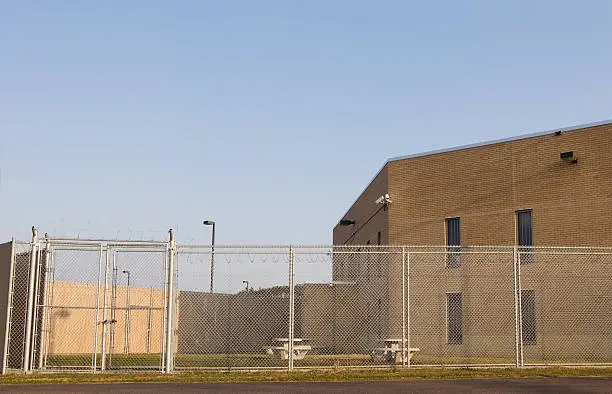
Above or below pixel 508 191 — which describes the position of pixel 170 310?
below

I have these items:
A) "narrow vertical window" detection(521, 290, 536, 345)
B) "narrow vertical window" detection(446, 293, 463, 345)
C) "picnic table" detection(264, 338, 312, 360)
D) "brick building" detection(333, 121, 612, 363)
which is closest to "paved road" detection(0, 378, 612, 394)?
"picnic table" detection(264, 338, 312, 360)

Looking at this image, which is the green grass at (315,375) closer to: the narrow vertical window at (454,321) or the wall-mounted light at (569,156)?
the narrow vertical window at (454,321)

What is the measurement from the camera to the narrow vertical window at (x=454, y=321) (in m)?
25.9

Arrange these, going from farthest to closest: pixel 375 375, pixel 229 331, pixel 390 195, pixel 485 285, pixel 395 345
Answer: pixel 390 195 < pixel 485 285 < pixel 395 345 < pixel 229 331 < pixel 375 375

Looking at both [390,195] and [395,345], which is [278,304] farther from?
[390,195]

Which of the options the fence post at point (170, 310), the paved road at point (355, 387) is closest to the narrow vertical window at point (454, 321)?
the paved road at point (355, 387)

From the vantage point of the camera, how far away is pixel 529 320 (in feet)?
80.9

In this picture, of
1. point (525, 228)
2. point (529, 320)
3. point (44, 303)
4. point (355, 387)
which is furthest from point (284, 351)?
point (525, 228)

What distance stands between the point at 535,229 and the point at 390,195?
618 centimetres

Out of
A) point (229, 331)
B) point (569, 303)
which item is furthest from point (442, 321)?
point (229, 331)

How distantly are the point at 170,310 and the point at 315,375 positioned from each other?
3.23 m

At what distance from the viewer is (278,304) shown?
22.8 metres

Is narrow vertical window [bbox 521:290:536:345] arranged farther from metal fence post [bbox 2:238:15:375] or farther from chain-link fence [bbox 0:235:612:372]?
metal fence post [bbox 2:238:15:375]

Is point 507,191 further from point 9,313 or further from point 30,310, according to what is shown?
point 9,313
